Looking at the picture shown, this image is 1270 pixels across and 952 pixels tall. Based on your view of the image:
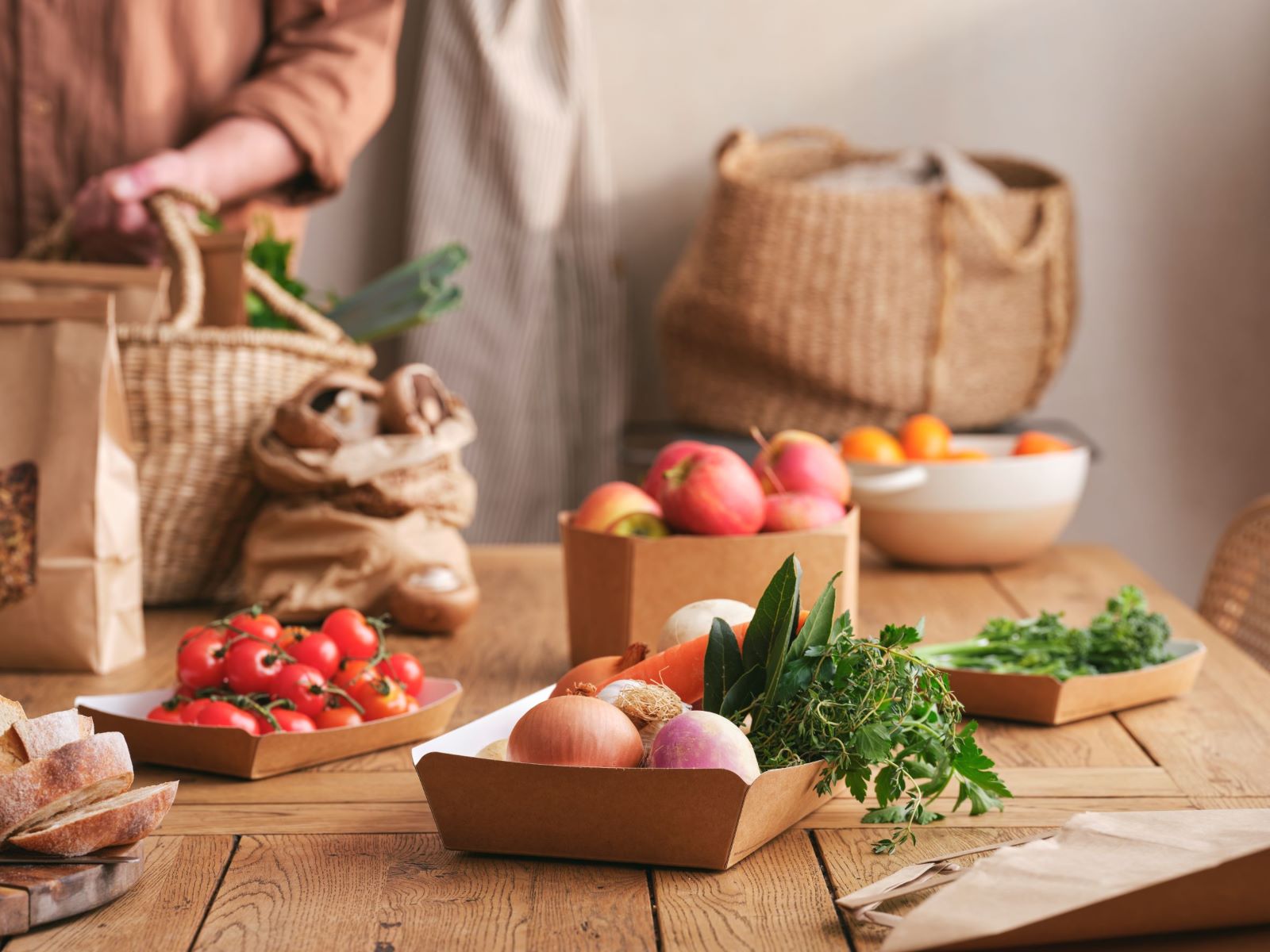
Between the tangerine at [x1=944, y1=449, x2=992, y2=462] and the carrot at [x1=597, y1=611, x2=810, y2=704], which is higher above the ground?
the carrot at [x1=597, y1=611, x2=810, y2=704]

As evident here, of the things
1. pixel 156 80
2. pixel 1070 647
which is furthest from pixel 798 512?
pixel 156 80

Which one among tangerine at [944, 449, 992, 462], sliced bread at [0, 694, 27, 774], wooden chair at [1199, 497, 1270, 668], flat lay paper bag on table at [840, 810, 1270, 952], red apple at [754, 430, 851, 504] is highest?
red apple at [754, 430, 851, 504]

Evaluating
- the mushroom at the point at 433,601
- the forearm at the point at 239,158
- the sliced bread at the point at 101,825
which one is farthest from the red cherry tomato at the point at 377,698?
the forearm at the point at 239,158

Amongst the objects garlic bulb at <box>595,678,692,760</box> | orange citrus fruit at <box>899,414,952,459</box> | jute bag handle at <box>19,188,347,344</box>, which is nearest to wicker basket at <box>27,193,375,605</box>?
jute bag handle at <box>19,188,347,344</box>

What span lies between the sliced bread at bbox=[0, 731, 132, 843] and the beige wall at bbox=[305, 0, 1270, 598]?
208 cm

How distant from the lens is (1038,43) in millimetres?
2580

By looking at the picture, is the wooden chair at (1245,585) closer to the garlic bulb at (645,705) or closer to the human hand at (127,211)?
the garlic bulb at (645,705)

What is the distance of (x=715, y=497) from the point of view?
41.4 inches

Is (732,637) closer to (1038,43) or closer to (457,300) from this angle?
(457,300)

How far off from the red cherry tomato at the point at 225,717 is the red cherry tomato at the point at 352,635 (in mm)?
107

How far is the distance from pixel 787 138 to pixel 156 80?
1.19 meters

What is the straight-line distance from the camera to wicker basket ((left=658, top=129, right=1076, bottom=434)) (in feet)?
7.16

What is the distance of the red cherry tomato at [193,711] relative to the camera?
0.87 metres

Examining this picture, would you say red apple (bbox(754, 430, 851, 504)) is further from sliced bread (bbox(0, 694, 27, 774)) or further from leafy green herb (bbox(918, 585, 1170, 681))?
sliced bread (bbox(0, 694, 27, 774))
